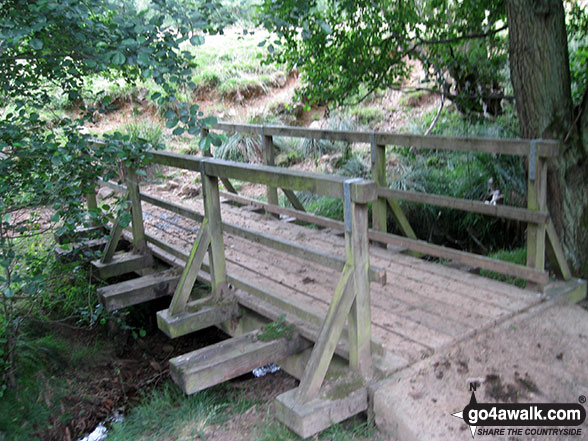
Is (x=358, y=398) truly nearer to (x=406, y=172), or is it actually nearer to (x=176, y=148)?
(x=406, y=172)

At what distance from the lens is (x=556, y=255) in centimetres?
446

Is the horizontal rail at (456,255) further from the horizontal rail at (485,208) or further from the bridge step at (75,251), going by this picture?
the bridge step at (75,251)

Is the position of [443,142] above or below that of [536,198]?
above

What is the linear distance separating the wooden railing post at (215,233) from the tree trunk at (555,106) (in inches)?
104

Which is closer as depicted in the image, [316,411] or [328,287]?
[316,411]

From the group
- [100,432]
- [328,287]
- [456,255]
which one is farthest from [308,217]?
[100,432]

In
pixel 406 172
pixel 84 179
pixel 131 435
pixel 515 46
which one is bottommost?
pixel 131 435

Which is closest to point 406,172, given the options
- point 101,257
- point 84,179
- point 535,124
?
point 535,124

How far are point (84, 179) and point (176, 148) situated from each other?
24.7ft

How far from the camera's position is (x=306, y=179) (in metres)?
3.25

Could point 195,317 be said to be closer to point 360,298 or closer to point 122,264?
point 360,298

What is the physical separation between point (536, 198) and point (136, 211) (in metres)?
3.45

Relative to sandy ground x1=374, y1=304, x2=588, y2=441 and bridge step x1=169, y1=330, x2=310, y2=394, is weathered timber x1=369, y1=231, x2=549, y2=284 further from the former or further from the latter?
bridge step x1=169, y1=330, x2=310, y2=394

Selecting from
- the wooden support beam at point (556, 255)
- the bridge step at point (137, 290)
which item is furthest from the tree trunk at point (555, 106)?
the bridge step at point (137, 290)
